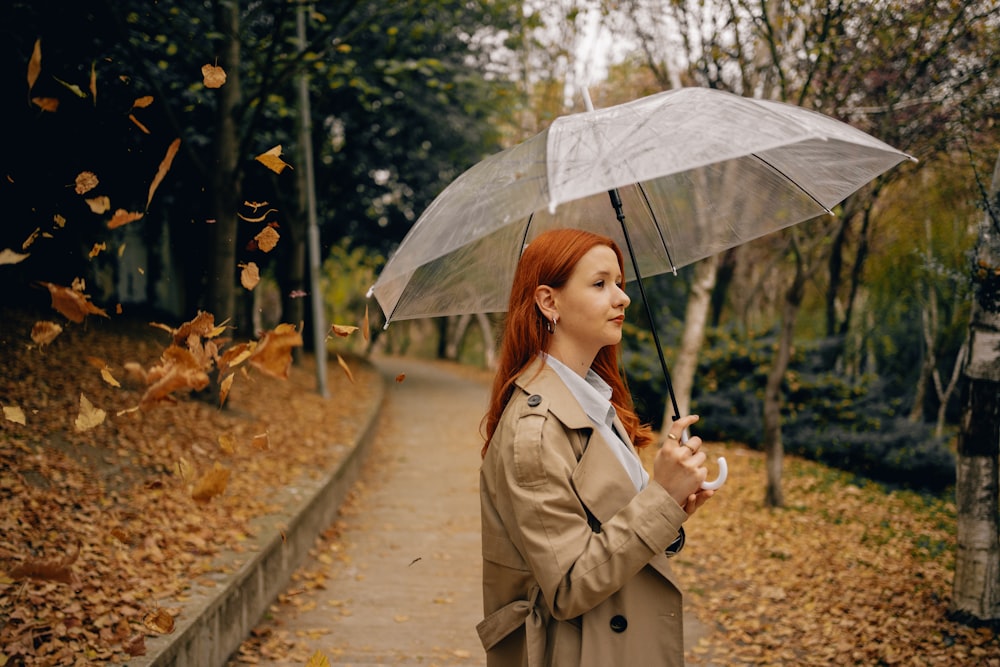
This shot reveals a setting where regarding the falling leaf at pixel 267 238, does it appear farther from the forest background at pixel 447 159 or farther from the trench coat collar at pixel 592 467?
the trench coat collar at pixel 592 467

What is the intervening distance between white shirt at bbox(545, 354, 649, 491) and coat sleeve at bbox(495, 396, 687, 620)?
265 millimetres

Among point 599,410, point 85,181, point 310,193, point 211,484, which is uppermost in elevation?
point 310,193

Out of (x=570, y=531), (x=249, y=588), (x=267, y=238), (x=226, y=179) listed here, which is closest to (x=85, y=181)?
(x=267, y=238)

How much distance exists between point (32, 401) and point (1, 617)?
3.54m

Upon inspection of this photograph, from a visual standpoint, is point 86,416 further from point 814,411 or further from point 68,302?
point 814,411

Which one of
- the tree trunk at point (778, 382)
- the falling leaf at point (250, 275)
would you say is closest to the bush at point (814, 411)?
the tree trunk at point (778, 382)

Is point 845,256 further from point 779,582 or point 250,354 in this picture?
point 250,354

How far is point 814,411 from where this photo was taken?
1132cm

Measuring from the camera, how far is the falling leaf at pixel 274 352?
7.68ft

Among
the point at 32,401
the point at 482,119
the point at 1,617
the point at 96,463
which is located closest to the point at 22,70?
the point at 32,401

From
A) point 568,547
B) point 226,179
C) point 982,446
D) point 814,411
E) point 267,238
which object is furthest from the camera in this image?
point 814,411

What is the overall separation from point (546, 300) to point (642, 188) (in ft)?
3.29

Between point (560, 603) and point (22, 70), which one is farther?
point (22, 70)

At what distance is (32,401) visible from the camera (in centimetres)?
630
